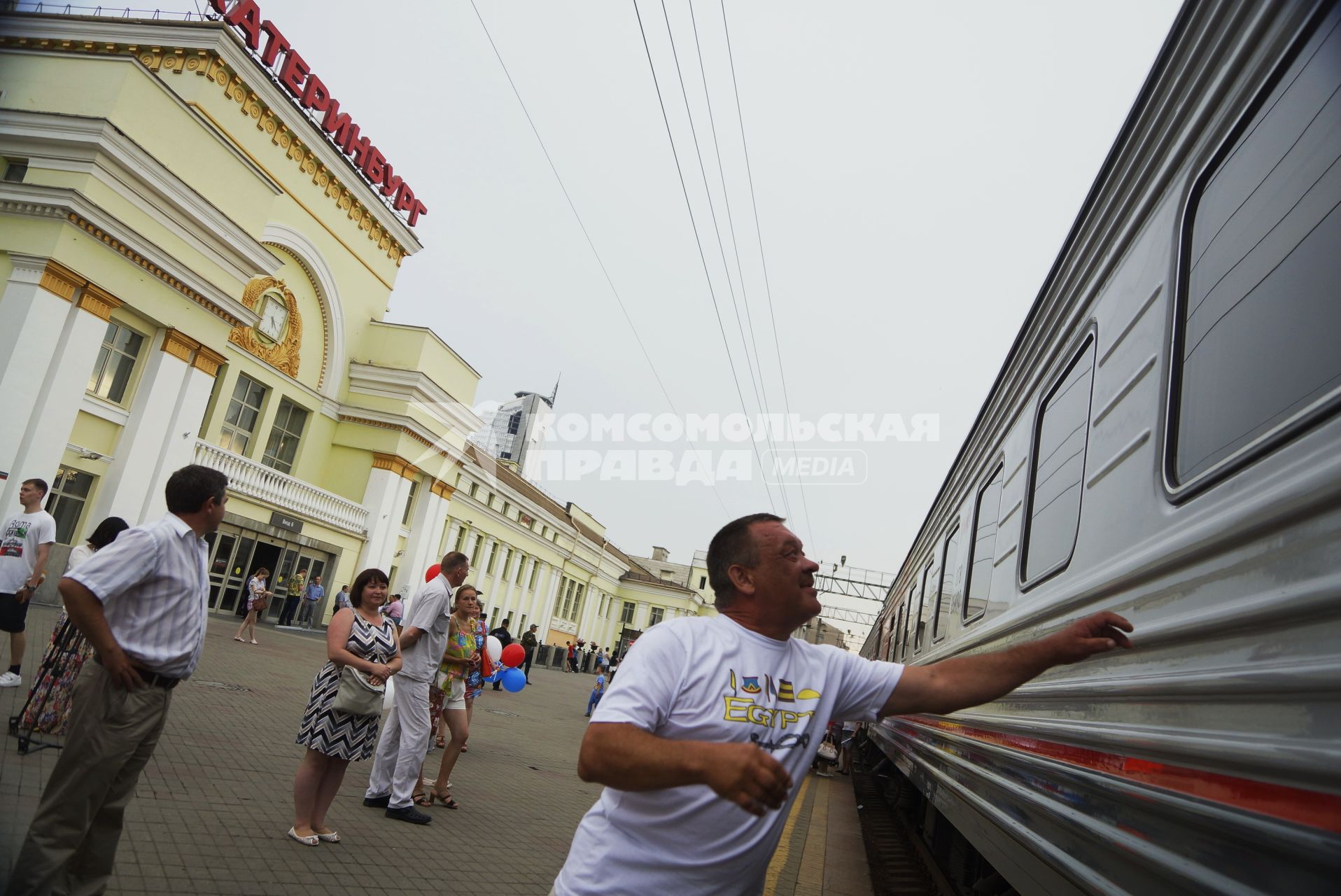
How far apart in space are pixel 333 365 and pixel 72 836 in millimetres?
26780

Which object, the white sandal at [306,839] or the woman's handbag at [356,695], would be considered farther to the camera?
the woman's handbag at [356,695]

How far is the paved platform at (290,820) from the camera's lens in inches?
177

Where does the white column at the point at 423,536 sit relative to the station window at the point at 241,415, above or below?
below

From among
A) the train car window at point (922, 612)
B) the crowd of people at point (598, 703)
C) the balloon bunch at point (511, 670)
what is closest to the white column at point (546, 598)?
the balloon bunch at point (511, 670)

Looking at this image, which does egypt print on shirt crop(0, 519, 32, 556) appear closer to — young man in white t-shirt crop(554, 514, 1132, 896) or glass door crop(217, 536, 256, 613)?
young man in white t-shirt crop(554, 514, 1132, 896)

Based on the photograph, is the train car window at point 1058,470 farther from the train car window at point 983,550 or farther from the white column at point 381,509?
the white column at point 381,509

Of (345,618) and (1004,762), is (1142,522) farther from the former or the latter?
(345,618)

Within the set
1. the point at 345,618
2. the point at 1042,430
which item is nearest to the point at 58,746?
the point at 345,618

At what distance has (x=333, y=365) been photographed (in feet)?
94.1

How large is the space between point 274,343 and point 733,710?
2656 cm

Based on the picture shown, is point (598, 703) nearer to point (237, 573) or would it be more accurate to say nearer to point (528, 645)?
point (237, 573)

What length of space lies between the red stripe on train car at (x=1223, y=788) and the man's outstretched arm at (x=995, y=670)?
0.26 meters

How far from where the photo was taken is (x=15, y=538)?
735cm

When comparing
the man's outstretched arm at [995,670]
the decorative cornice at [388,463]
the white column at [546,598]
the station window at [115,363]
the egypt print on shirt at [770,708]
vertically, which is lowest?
the egypt print on shirt at [770,708]
